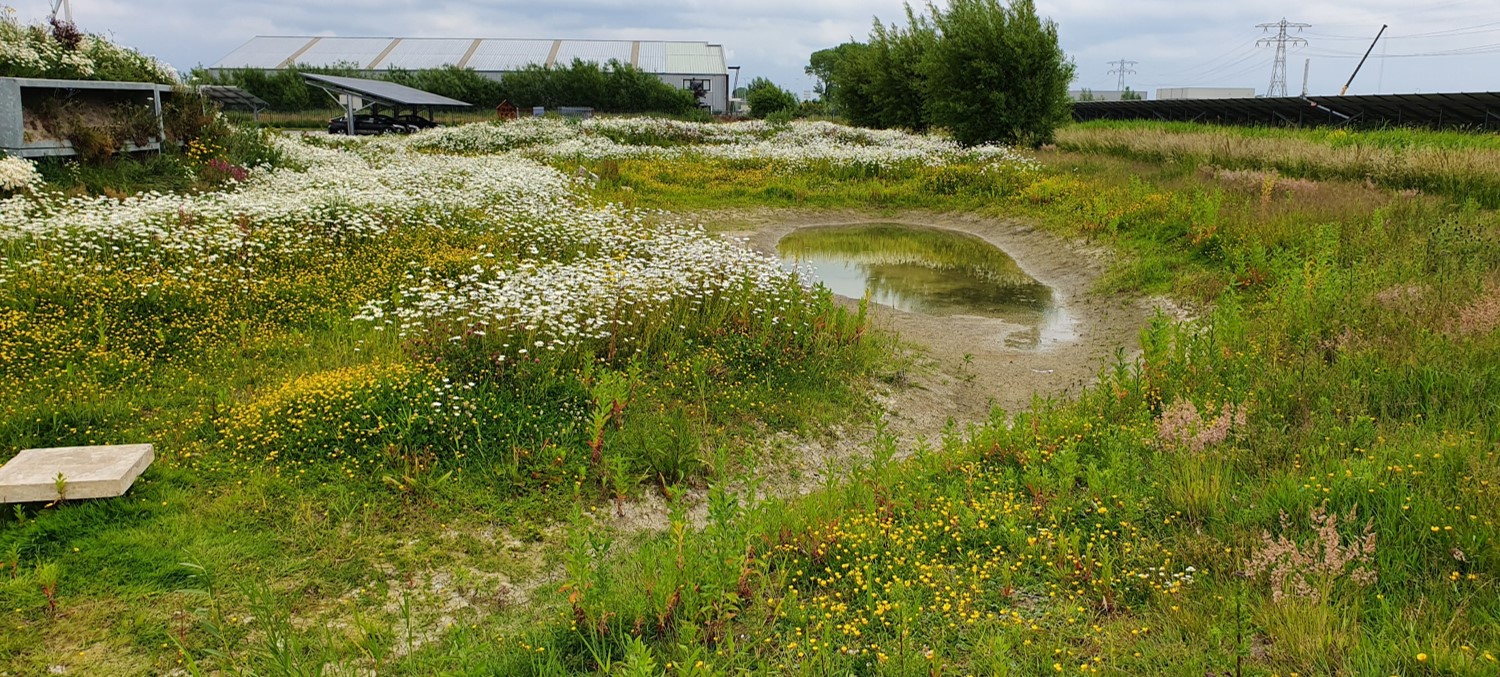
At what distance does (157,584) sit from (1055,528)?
187 inches

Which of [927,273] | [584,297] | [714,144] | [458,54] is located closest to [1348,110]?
[714,144]

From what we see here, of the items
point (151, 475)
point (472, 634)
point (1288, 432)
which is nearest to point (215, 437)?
point (151, 475)

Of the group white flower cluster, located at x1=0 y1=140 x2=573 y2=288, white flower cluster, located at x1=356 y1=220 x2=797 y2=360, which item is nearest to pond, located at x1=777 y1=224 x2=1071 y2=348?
white flower cluster, located at x1=356 y1=220 x2=797 y2=360

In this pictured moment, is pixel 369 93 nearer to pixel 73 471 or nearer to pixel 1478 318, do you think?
pixel 73 471

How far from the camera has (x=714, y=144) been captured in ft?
104

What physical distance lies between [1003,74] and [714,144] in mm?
10463

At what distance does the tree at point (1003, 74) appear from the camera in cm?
2789

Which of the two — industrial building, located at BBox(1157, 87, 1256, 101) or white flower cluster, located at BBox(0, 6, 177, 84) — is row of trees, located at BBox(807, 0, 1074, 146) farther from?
industrial building, located at BBox(1157, 87, 1256, 101)

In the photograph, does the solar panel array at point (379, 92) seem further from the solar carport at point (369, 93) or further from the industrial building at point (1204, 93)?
the industrial building at point (1204, 93)

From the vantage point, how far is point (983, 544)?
4.59 meters

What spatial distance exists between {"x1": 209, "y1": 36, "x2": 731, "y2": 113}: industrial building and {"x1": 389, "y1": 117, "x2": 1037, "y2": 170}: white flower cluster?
3599 centimetres

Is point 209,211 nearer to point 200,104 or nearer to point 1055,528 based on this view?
point 200,104

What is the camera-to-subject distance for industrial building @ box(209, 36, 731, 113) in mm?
67500

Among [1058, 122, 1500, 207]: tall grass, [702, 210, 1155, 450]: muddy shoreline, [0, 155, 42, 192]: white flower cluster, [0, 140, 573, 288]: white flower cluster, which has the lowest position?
[702, 210, 1155, 450]: muddy shoreline
